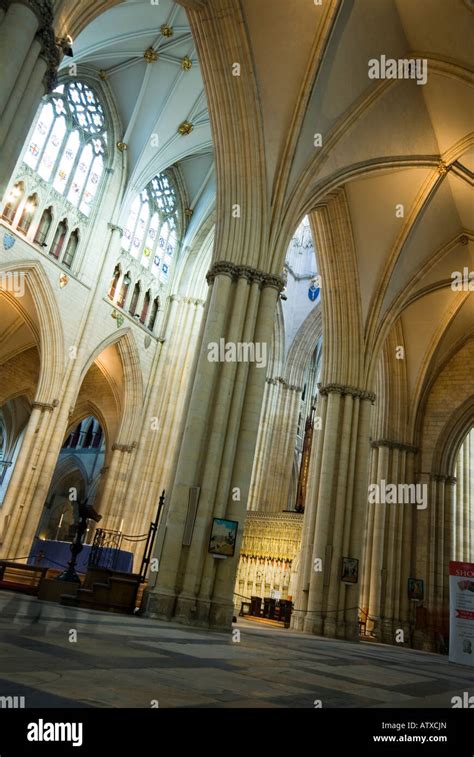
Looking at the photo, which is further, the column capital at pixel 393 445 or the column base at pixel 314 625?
the column capital at pixel 393 445

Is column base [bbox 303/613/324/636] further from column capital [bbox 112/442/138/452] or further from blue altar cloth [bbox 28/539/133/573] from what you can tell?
column capital [bbox 112/442/138/452]

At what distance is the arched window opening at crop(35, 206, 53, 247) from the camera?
19.5 meters

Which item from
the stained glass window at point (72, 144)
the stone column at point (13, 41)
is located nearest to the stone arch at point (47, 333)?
the stained glass window at point (72, 144)

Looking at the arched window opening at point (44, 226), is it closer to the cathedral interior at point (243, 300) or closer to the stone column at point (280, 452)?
the cathedral interior at point (243, 300)

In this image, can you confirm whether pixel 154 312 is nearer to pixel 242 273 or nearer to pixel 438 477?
pixel 438 477

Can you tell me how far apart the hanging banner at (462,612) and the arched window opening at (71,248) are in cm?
1604

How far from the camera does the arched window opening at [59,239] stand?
796 inches

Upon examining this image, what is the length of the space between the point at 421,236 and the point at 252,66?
7.86 metres

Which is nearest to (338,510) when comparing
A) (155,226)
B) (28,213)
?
(28,213)

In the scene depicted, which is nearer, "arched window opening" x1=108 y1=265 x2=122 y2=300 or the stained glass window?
the stained glass window

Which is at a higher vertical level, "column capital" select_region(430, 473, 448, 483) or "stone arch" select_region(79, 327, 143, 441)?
"stone arch" select_region(79, 327, 143, 441)

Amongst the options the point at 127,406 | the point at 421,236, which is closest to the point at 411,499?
the point at 421,236

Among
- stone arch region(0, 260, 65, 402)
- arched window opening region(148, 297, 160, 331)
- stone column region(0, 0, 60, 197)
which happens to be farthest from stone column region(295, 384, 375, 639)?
stone column region(0, 0, 60, 197)

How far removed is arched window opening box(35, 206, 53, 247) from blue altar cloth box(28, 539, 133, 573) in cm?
964
